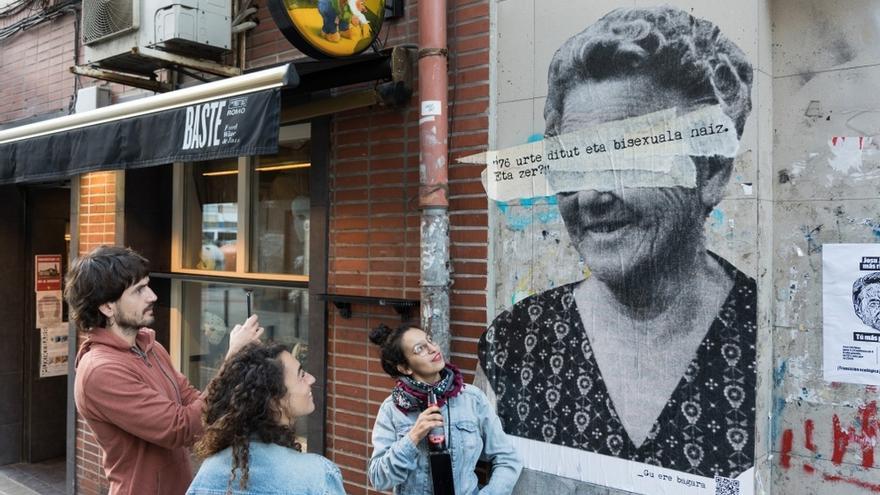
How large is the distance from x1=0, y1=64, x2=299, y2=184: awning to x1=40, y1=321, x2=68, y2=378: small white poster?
295cm

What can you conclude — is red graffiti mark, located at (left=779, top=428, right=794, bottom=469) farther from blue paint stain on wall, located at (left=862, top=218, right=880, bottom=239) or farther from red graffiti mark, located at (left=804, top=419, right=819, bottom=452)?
blue paint stain on wall, located at (left=862, top=218, right=880, bottom=239)

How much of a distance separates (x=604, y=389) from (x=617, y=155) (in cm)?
112

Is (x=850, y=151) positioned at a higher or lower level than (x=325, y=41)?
lower

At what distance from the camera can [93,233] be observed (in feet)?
20.7

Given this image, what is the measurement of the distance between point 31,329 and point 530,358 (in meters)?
6.53

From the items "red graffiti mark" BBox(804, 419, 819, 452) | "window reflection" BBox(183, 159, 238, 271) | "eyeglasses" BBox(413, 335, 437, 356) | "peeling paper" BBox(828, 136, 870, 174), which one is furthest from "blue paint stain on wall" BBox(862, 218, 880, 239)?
"window reflection" BBox(183, 159, 238, 271)

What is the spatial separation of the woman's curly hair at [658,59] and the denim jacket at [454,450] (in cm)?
144

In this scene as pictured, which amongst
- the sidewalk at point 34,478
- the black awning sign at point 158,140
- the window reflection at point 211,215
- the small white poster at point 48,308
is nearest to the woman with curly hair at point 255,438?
the black awning sign at point 158,140

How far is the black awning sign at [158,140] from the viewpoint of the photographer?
355 centimetres

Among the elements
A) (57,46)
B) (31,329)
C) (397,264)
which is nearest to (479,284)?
(397,264)

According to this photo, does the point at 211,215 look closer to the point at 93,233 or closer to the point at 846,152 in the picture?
the point at 93,233

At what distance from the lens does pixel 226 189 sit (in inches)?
230

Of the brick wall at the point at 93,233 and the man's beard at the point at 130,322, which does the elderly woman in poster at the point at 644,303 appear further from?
the brick wall at the point at 93,233

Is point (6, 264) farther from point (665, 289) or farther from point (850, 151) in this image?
point (850, 151)
